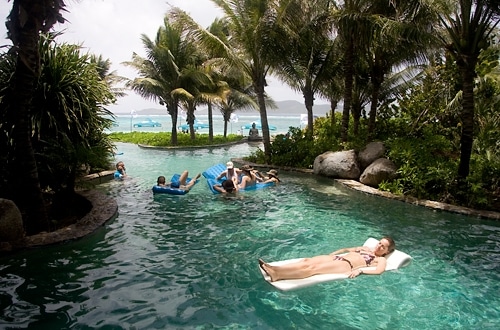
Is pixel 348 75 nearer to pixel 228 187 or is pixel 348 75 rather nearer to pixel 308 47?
pixel 308 47

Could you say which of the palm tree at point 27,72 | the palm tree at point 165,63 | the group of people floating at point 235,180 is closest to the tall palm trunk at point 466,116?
the group of people floating at point 235,180

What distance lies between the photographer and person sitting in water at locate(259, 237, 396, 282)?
18.0 ft

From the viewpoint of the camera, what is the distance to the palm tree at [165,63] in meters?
26.1

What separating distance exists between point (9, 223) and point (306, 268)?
539 centimetres

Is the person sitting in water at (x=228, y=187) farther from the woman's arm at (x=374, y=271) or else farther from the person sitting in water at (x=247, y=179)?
the woman's arm at (x=374, y=271)

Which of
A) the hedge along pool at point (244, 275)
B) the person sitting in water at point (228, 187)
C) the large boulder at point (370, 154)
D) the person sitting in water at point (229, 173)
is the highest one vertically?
the large boulder at point (370, 154)

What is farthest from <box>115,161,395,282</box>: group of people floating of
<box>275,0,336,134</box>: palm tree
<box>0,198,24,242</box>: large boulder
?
<box>275,0,336,134</box>: palm tree

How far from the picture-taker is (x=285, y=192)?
12.3m

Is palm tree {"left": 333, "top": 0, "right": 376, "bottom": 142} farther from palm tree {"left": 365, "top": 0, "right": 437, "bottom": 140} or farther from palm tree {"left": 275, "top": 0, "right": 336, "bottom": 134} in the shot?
palm tree {"left": 275, "top": 0, "right": 336, "bottom": 134}

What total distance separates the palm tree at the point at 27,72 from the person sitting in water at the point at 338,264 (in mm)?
4859

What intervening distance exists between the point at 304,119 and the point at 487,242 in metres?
31.6

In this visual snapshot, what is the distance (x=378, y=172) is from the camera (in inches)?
494

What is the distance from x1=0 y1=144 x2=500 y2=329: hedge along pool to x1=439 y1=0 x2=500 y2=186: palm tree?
7.62 ft

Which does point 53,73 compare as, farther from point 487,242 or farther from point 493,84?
point 493,84
